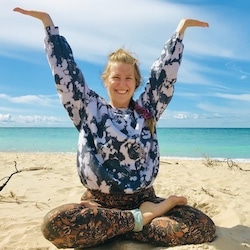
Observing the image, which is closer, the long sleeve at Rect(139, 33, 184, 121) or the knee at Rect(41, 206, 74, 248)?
the knee at Rect(41, 206, 74, 248)

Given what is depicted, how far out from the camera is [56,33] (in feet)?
10.0

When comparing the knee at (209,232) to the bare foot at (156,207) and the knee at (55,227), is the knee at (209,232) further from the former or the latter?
the knee at (55,227)

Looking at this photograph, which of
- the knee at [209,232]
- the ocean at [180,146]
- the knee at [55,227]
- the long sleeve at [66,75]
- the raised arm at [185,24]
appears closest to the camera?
the knee at [55,227]

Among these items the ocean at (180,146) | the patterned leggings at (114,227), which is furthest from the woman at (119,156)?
the ocean at (180,146)

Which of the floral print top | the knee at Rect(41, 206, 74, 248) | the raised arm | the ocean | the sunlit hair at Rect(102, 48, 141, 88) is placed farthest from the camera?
the ocean

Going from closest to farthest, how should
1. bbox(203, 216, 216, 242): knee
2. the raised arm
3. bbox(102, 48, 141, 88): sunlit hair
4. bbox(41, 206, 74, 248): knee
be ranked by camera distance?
bbox(41, 206, 74, 248): knee < bbox(203, 216, 216, 242): knee < bbox(102, 48, 141, 88): sunlit hair < the raised arm

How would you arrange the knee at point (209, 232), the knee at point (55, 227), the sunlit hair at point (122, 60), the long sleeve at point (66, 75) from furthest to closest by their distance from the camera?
the sunlit hair at point (122, 60) < the long sleeve at point (66, 75) < the knee at point (209, 232) < the knee at point (55, 227)

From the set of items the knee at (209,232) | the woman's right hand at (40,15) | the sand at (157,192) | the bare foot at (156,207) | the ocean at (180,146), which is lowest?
the ocean at (180,146)

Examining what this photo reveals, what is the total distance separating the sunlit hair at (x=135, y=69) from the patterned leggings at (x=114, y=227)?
67cm

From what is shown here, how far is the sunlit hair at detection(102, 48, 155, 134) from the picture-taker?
120 inches

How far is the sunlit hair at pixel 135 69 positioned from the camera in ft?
10.0

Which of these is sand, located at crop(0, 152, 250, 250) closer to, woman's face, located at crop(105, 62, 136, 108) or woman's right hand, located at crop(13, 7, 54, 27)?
woman's face, located at crop(105, 62, 136, 108)

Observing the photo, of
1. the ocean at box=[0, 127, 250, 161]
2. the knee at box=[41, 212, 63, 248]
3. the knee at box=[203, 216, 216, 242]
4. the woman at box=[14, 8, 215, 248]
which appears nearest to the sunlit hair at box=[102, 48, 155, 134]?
the woman at box=[14, 8, 215, 248]

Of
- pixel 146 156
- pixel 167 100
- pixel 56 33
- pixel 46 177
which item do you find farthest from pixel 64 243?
pixel 46 177
